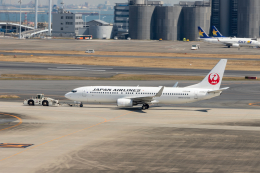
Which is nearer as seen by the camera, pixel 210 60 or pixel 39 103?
pixel 39 103

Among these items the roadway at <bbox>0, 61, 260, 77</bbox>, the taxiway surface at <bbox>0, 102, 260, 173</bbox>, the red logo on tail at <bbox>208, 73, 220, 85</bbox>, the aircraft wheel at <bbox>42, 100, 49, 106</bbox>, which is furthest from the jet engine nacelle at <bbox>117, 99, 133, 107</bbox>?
the roadway at <bbox>0, 61, 260, 77</bbox>

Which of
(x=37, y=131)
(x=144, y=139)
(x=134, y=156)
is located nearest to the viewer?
(x=134, y=156)

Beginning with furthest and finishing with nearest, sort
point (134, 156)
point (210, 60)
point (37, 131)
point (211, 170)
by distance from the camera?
point (210, 60) → point (37, 131) → point (134, 156) → point (211, 170)

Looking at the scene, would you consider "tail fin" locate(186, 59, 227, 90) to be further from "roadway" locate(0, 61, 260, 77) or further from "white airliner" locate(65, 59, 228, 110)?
"roadway" locate(0, 61, 260, 77)

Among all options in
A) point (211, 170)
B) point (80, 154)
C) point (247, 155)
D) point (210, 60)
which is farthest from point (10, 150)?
point (210, 60)

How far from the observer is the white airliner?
64438 mm

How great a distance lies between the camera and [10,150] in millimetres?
40156

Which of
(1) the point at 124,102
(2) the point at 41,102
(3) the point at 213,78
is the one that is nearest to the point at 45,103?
(2) the point at 41,102

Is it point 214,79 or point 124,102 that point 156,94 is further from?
point 214,79

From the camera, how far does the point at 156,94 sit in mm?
63781

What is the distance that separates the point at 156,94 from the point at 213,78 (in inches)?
417

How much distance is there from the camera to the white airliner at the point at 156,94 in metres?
64.4

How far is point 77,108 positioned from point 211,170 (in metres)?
37.1

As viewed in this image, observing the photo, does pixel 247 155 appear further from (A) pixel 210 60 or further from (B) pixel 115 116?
(A) pixel 210 60
